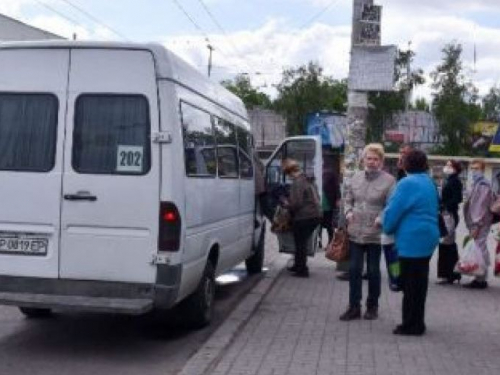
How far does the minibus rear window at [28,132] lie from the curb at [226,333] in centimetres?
208

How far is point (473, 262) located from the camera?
12.4 m

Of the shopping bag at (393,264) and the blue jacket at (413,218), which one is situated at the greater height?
the blue jacket at (413,218)

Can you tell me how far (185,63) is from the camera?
871 cm

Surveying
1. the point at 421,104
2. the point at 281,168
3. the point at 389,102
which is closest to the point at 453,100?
the point at 389,102

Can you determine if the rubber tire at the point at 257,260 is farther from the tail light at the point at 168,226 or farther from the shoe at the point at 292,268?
the tail light at the point at 168,226

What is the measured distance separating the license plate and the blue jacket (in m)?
3.20

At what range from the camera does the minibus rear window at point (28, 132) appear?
8070 millimetres

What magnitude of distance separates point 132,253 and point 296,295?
14.2 feet

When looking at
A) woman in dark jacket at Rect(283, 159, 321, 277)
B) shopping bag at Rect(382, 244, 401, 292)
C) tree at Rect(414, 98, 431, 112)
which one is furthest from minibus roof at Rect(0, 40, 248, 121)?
tree at Rect(414, 98, 431, 112)

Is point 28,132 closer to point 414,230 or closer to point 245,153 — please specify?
point 414,230

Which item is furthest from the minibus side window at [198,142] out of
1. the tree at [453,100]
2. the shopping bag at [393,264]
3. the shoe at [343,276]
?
the tree at [453,100]

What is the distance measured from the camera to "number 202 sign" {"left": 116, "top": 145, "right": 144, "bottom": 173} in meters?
7.91

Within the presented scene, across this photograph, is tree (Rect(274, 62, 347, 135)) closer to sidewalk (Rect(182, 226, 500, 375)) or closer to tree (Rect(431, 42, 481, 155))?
tree (Rect(431, 42, 481, 155))

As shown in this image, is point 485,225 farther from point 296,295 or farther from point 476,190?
point 296,295
